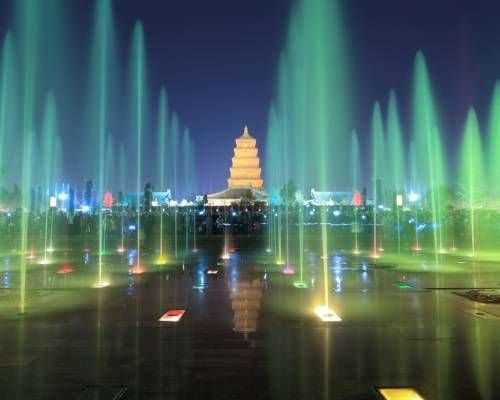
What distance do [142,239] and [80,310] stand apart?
2255cm

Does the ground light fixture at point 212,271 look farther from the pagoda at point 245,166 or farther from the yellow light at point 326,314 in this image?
the pagoda at point 245,166

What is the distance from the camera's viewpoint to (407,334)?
700 centimetres

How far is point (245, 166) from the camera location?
126 meters

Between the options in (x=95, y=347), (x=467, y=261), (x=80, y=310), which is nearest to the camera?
(x=95, y=347)

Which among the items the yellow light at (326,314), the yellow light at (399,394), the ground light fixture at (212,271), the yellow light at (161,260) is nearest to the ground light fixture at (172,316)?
the yellow light at (326,314)

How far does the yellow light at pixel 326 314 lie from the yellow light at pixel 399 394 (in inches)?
120

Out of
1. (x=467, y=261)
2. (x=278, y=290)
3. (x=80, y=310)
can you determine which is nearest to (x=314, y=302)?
(x=278, y=290)

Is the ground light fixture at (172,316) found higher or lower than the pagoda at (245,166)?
lower

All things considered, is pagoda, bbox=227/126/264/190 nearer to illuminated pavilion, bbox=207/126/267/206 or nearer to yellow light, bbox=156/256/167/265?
illuminated pavilion, bbox=207/126/267/206

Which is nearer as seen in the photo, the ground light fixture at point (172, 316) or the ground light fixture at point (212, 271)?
the ground light fixture at point (172, 316)

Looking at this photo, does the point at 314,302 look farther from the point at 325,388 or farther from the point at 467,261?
the point at 467,261

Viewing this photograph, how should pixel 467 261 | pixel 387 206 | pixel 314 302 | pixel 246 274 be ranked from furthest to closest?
pixel 387 206, pixel 467 261, pixel 246 274, pixel 314 302

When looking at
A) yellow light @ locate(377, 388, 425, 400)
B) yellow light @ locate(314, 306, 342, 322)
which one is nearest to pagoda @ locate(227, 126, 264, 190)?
yellow light @ locate(314, 306, 342, 322)

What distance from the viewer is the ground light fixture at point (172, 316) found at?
799 centimetres
